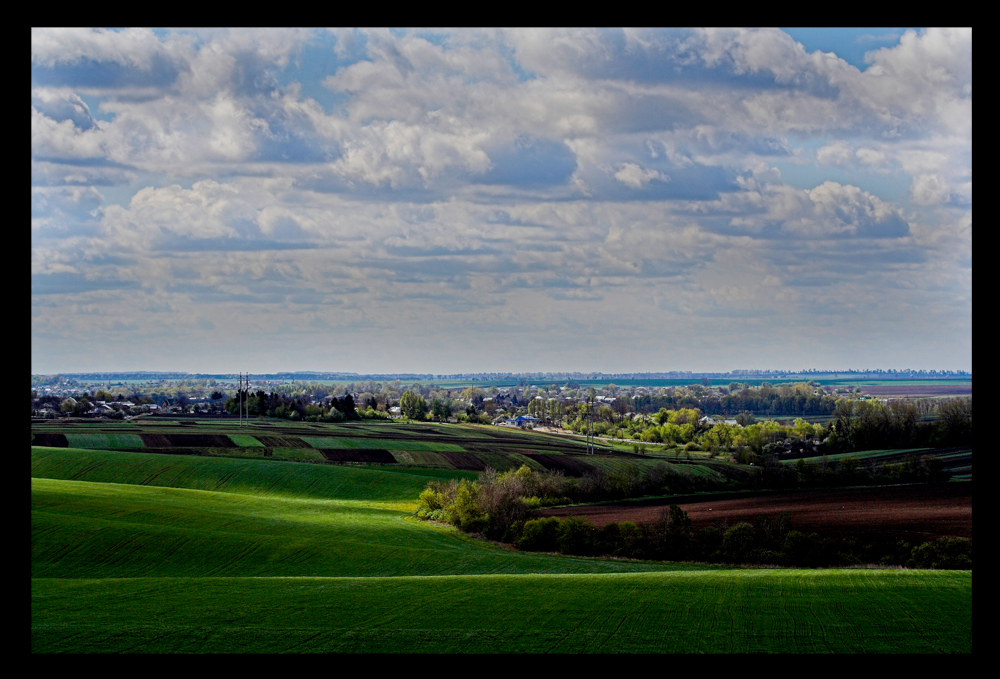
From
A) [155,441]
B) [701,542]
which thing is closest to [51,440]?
[155,441]

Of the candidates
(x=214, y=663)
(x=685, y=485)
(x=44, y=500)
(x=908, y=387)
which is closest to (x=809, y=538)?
(x=685, y=485)

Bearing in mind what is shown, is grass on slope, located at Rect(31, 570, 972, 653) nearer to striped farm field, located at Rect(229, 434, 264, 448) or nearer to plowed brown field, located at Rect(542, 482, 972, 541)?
plowed brown field, located at Rect(542, 482, 972, 541)

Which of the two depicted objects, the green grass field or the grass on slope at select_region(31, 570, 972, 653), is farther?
the green grass field

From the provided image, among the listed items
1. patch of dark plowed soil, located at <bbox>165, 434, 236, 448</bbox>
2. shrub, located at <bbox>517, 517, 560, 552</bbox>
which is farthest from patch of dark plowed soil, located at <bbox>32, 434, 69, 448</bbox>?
shrub, located at <bbox>517, 517, 560, 552</bbox>

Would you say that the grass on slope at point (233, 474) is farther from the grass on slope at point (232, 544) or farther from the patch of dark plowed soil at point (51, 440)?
the grass on slope at point (232, 544)

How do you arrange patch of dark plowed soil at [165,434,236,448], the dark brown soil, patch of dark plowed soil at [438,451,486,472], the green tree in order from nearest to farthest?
the dark brown soil < patch of dark plowed soil at [438,451,486,472] < patch of dark plowed soil at [165,434,236,448] < the green tree

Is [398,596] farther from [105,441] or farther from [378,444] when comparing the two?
[105,441]
